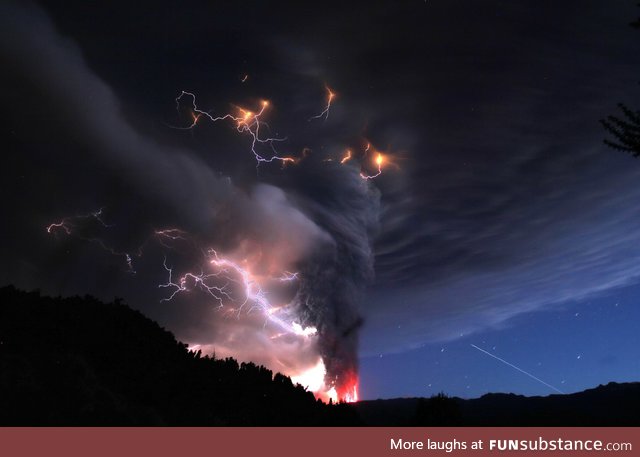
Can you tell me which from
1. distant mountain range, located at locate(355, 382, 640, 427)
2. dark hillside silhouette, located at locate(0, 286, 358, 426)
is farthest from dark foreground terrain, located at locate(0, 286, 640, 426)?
distant mountain range, located at locate(355, 382, 640, 427)

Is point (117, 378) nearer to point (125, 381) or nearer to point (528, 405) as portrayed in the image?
point (125, 381)

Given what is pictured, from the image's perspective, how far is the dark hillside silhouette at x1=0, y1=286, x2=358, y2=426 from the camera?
1441cm

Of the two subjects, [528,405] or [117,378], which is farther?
[528,405]

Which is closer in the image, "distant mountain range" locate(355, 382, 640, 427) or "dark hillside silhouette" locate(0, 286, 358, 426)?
"dark hillside silhouette" locate(0, 286, 358, 426)

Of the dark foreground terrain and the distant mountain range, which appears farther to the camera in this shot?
the distant mountain range

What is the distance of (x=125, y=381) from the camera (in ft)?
55.8

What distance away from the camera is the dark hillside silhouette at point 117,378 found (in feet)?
47.3

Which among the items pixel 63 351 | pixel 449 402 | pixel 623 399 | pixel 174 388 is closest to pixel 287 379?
pixel 174 388

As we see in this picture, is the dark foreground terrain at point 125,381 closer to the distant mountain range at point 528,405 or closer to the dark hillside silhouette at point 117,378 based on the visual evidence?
the dark hillside silhouette at point 117,378

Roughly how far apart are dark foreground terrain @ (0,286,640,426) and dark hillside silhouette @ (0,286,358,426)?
4 cm

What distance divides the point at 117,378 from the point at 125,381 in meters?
0.36

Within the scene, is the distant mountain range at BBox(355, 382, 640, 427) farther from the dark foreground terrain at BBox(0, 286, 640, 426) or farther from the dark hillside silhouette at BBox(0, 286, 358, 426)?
the dark hillside silhouette at BBox(0, 286, 358, 426)

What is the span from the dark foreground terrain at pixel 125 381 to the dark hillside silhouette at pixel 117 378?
4 centimetres

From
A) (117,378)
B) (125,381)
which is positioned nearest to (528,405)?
(125,381)
